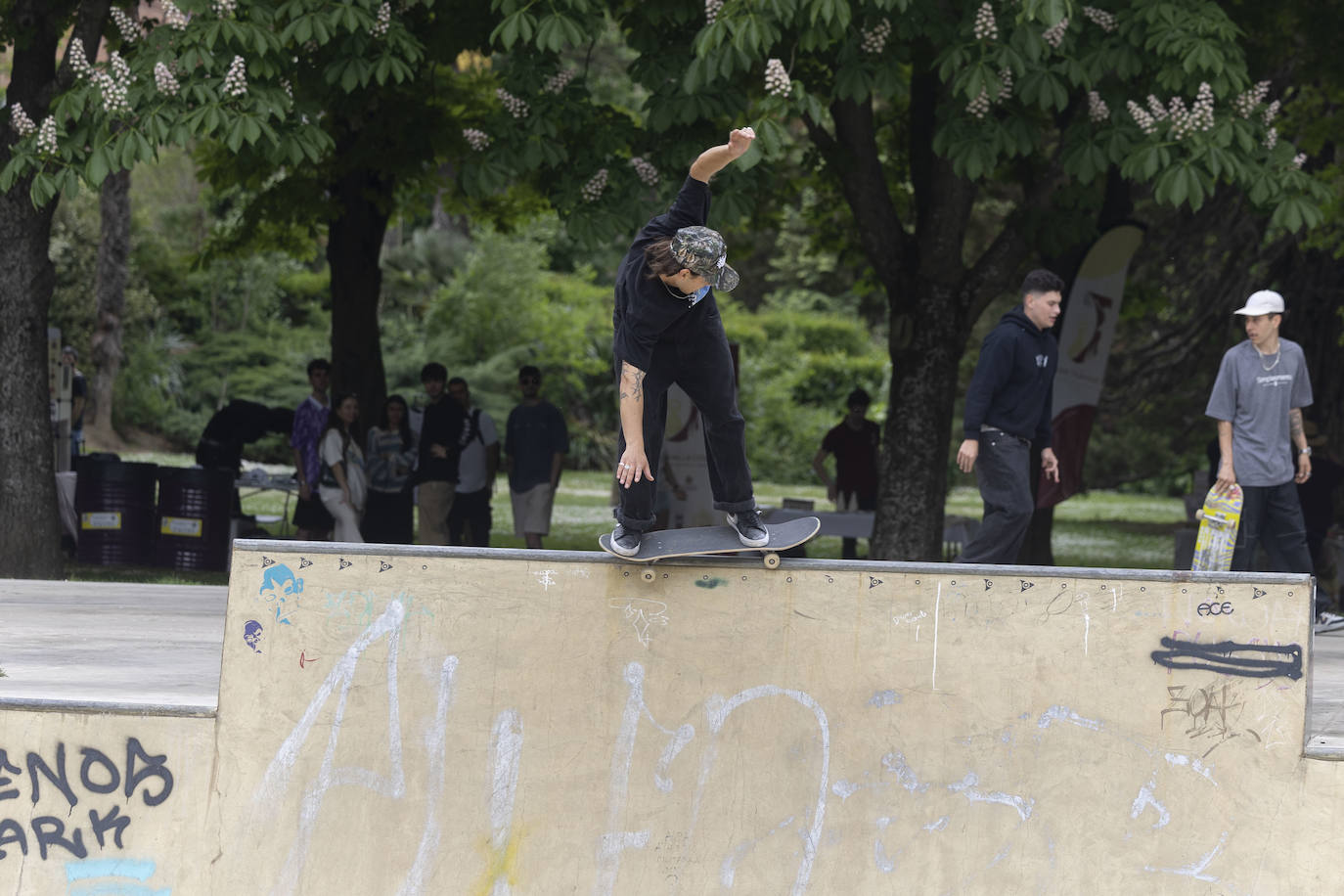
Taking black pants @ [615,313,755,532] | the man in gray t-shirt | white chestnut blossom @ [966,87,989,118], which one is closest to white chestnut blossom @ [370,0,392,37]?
white chestnut blossom @ [966,87,989,118]

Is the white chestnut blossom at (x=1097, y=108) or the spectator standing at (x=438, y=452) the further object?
the spectator standing at (x=438, y=452)

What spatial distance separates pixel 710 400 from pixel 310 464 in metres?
6.84

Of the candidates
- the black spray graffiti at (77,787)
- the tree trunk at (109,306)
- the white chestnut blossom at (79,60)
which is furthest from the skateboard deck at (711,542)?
the tree trunk at (109,306)

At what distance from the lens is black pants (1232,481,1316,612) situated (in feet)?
22.6

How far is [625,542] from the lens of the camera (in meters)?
4.39

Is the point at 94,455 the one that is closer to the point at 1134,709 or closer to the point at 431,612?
the point at 431,612

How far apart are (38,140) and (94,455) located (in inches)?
193

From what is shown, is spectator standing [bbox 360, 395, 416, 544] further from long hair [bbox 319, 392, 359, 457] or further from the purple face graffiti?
the purple face graffiti

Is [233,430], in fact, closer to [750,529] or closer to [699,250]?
[750,529]

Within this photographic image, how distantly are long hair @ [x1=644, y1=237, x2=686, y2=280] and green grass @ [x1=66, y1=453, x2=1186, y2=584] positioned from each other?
294 inches

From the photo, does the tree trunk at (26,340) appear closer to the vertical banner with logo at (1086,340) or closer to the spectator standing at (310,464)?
the spectator standing at (310,464)

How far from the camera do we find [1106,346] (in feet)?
37.3

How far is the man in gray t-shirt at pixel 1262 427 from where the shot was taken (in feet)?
22.3

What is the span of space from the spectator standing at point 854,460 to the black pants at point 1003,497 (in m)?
6.67
